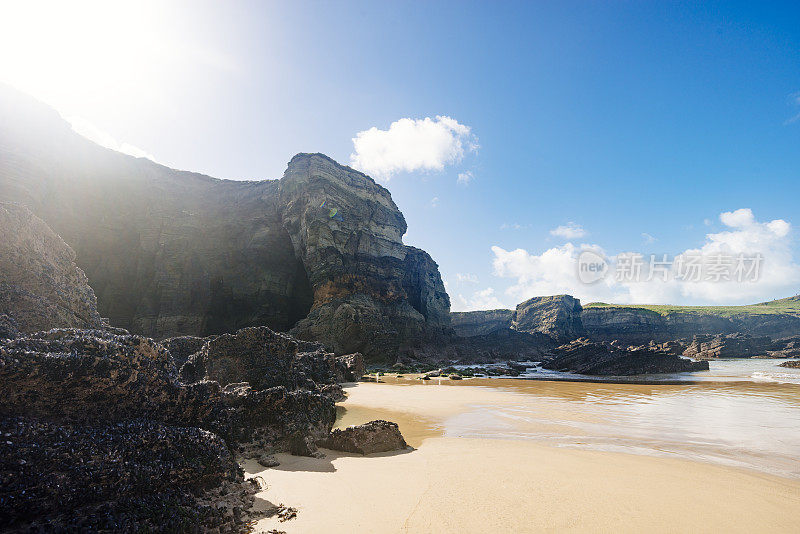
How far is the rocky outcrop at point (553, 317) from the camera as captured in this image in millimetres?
80875

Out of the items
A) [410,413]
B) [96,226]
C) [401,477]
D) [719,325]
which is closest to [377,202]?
[96,226]

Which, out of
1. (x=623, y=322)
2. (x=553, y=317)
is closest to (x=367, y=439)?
(x=553, y=317)

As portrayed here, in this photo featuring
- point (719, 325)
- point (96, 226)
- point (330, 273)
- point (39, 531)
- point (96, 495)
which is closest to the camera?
point (39, 531)

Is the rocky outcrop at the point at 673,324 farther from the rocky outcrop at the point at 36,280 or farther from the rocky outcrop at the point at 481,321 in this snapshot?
the rocky outcrop at the point at 36,280

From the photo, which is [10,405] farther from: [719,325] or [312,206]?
[719,325]

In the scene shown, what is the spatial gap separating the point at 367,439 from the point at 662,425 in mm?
8759

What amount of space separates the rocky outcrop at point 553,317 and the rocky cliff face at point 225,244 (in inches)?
1862

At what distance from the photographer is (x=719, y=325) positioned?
88.9m

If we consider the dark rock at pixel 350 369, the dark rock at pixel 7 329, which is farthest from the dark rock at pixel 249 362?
the dark rock at pixel 350 369

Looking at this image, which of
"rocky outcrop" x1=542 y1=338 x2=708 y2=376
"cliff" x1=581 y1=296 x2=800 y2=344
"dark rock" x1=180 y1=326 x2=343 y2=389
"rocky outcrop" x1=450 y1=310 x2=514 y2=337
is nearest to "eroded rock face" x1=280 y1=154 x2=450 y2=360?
"rocky outcrop" x1=542 y1=338 x2=708 y2=376

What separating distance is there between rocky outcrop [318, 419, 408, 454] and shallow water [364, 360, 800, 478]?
93.9 inches

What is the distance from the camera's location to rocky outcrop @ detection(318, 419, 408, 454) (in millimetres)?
6492

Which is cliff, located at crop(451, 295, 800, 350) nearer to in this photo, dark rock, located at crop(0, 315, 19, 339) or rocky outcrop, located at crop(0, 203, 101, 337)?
rocky outcrop, located at crop(0, 203, 101, 337)

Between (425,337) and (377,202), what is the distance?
2141 centimetres
